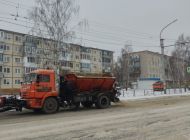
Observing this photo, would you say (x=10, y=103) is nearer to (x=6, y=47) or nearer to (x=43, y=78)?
(x=43, y=78)

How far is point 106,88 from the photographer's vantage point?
2217 centimetres

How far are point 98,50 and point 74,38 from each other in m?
75.0

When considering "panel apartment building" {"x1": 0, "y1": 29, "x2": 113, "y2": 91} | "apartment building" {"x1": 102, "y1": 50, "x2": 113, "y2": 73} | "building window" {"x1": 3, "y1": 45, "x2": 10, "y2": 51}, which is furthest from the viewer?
"apartment building" {"x1": 102, "y1": 50, "x2": 113, "y2": 73}

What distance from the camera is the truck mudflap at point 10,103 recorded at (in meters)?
17.4

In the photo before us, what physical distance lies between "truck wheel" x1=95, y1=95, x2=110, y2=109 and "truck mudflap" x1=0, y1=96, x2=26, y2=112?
5089 mm

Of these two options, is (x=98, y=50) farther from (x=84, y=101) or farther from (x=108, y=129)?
(x=108, y=129)

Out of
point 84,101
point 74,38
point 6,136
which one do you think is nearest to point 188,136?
point 6,136

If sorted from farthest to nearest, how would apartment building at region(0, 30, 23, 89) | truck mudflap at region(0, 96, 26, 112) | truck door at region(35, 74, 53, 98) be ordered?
apartment building at region(0, 30, 23, 89), truck door at region(35, 74, 53, 98), truck mudflap at region(0, 96, 26, 112)

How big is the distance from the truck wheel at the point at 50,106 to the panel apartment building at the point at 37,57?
2.56m

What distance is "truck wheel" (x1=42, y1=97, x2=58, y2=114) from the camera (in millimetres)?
18250

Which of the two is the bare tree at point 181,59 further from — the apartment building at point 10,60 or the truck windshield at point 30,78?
the truck windshield at point 30,78

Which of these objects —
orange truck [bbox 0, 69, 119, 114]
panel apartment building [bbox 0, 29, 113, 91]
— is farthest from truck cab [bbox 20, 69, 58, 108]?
panel apartment building [bbox 0, 29, 113, 91]

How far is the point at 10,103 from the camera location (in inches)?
692

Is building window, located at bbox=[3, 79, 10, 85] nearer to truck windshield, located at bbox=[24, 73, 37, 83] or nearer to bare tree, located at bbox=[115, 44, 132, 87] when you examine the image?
bare tree, located at bbox=[115, 44, 132, 87]
